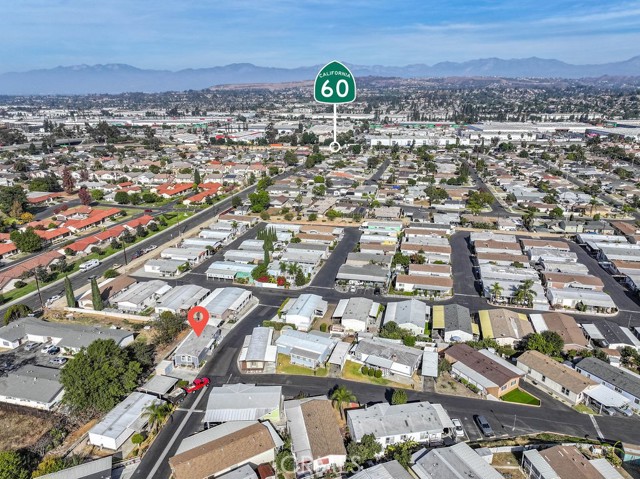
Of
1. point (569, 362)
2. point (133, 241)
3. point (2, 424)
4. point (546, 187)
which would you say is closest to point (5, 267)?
point (133, 241)

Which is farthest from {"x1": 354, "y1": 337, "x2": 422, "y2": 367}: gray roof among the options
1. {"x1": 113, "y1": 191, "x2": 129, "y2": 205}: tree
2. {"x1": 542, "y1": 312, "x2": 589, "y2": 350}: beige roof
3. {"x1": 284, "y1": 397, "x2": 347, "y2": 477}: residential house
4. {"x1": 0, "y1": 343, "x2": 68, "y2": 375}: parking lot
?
{"x1": 113, "y1": 191, "x2": 129, "y2": 205}: tree

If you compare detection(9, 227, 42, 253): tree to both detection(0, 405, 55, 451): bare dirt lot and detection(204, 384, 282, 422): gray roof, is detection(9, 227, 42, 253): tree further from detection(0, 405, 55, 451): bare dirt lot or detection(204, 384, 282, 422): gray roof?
detection(204, 384, 282, 422): gray roof

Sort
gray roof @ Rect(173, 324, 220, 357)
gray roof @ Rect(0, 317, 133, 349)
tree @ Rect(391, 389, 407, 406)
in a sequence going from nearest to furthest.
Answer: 1. tree @ Rect(391, 389, 407, 406)
2. gray roof @ Rect(173, 324, 220, 357)
3. gray roof @ Rect(0, 317, 133, 349)

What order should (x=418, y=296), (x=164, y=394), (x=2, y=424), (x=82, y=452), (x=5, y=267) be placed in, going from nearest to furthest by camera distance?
(x=82, y=452) < (x=2, y=424) < (x=164, y=394) < (x=418, y=296) < (x=5, y=267)

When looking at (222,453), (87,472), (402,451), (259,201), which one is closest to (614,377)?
(402,451)

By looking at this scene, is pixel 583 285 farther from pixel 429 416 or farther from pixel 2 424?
pixel 2 424

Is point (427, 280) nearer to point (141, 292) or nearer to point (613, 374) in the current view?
point (613, 374)

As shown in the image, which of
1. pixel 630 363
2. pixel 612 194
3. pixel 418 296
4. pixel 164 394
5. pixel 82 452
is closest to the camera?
pixel 82 452
